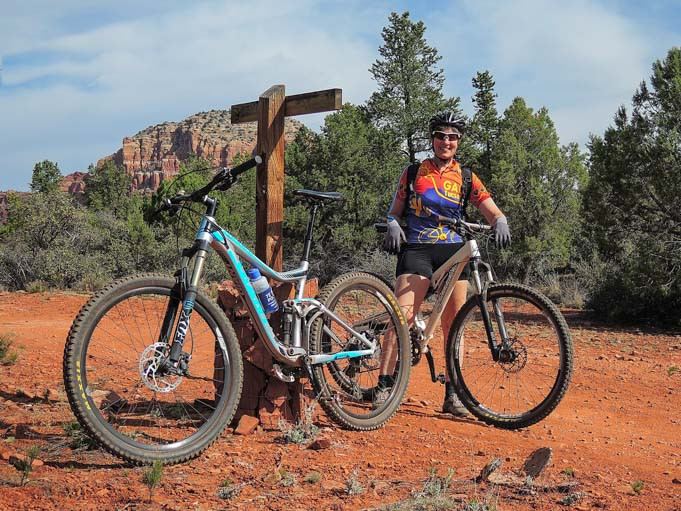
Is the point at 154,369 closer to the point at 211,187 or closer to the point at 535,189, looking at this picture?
the point at 211,187

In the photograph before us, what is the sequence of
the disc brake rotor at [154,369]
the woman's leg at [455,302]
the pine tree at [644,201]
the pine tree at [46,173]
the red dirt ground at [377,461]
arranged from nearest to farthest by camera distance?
the red dirt ground at [377,461] < the disc brake rotor at [154,369] < the woman's leg at [455,302] < the pine tree at [644,201] < the pine tree at [46,173]

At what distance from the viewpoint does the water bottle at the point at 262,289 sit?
12.6 ft

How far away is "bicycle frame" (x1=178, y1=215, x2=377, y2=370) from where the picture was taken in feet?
Result: 11.7

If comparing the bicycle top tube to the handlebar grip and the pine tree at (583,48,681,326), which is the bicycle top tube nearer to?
the handlebar grip

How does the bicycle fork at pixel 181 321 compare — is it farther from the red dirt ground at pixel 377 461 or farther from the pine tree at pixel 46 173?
the pine tree at pixel 46 173

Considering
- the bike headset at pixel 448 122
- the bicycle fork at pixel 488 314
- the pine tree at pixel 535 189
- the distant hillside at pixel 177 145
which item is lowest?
the bicycle fork at pixel 488 314

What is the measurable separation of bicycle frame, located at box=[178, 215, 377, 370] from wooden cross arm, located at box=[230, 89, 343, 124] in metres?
0.91

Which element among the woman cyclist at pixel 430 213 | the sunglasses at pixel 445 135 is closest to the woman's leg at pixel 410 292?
the woman cyclist at pixel 430 213

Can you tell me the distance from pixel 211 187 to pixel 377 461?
165cm

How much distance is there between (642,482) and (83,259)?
13.6 metres

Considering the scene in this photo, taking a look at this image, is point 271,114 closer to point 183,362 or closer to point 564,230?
point 183,362

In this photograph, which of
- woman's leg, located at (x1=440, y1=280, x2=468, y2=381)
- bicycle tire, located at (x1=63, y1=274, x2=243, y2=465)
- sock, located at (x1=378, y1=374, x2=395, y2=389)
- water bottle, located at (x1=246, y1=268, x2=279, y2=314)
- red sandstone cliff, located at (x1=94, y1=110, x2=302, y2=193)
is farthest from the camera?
red sandstone cliff, located at (x1=94, y1=110, x2=302, y2=193)

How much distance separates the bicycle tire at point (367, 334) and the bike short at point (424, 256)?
33 cm

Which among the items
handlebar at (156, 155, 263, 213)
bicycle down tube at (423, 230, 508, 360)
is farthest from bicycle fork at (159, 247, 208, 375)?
bicycle down tube at (423, 230, 508, 360)
